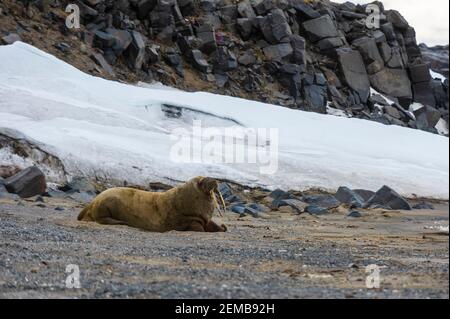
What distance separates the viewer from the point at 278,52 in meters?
40.4

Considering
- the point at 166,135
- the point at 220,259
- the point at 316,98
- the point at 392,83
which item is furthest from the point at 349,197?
the point at 392,83

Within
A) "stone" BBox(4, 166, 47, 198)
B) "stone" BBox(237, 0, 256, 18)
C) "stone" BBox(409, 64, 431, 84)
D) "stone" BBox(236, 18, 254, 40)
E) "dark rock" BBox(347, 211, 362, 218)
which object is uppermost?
"stone" BBox(237, 0, 256, 18)

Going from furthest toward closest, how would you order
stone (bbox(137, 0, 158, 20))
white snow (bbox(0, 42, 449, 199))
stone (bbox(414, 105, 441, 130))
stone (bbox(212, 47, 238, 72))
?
stone (bbox(414, 105, 441, 130))
stone (bbox(212, 47, 238, 72))
stone (bbox(137, 0, 158, 20))
white snow (bbox(0, 42, 449, 199))

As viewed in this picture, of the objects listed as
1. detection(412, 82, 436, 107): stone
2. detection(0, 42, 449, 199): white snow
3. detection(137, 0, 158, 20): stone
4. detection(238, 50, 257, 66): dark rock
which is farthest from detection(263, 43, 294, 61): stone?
detection(0, 42, 449, 199): white snow

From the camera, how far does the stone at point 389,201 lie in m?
17.2

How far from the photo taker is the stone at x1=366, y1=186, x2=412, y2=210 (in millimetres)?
17156

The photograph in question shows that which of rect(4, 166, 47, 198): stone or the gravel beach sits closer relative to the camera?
the gravel beach

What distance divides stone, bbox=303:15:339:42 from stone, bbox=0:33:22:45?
1827cm

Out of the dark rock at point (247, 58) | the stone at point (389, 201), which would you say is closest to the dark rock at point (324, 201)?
the stone at point (389, 201)

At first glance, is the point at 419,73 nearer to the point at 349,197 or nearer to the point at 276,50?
the point at 276,50

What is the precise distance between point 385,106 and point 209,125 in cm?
2098

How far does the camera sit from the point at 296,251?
27.8 ft

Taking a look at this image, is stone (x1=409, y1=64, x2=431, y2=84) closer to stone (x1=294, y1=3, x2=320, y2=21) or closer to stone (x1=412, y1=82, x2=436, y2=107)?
stone (x1=412, y1=82, x2=436, y2=107)
